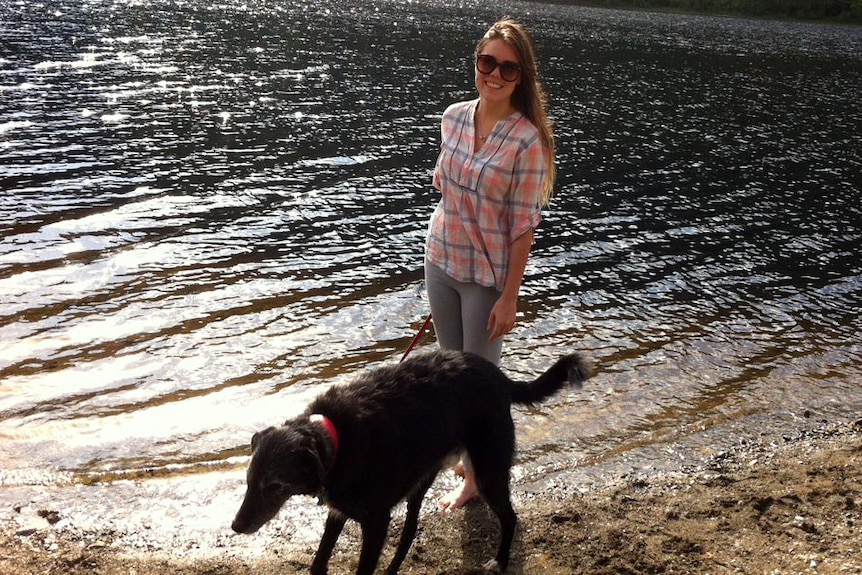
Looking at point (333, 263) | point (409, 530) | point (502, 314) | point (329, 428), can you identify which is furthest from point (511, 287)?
point (333, 263)

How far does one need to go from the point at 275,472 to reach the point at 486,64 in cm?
285

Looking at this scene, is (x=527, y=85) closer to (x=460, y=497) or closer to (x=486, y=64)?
(x=486, y=64)

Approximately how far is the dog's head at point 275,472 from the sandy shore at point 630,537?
1179 millimetres

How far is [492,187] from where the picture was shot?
5.05m

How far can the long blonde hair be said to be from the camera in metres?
4.94

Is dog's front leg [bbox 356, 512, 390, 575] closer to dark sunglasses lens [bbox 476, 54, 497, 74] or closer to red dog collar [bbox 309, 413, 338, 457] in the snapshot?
red dog collar [bbox 309, 413, 338, 457]

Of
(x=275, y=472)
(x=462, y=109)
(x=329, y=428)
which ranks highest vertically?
(x=462, y=109)

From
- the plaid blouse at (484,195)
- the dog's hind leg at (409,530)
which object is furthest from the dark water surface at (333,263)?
the plaid blouse at (484,195)

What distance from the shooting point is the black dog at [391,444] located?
409 centimetres

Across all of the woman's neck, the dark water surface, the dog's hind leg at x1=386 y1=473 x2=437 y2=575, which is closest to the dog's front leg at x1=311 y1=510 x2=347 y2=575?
the dog's hind leg at x1=386 y1=473 x2=437 y2=575

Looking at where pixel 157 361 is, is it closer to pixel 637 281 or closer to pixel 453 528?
pixel 453 528

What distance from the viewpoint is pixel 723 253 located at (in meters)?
13.9

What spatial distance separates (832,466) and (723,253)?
7.64 m

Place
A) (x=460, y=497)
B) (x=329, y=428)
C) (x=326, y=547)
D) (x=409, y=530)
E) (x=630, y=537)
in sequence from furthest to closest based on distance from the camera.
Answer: (x=460, y=497) → (x=630, y=537) → (x=409, y=530) → (x=326, y=547) → (x=329, y=428)
